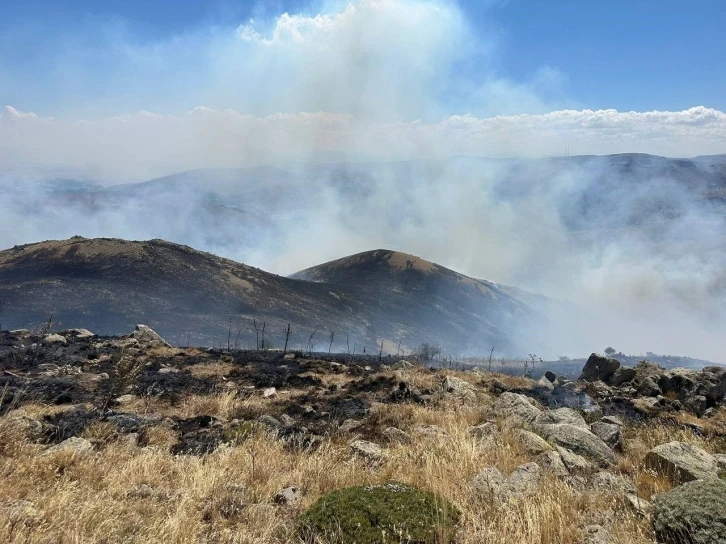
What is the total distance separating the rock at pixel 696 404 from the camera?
67.7ft

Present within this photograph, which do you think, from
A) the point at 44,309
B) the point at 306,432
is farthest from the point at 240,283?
the point at 306,432

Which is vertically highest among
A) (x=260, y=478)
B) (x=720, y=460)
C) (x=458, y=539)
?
(x=720, y=460)

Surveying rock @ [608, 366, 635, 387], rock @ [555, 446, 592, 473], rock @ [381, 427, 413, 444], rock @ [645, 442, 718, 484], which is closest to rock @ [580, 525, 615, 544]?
rock @ [645, 442, 718, 484]

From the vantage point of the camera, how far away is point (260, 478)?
710cm

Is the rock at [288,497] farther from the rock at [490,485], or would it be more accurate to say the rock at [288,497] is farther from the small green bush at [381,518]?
the rock at [490,485]

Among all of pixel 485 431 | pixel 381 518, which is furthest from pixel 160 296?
pixel 381 518

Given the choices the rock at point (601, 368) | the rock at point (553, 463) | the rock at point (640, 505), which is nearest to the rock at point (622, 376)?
the rock at point (601, 368)

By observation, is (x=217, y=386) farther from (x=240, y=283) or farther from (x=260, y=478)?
(x=240, y=283)

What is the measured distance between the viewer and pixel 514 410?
12.5 metres

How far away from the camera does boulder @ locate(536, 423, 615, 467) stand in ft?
29.5

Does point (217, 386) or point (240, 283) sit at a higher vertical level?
point (240, 283)

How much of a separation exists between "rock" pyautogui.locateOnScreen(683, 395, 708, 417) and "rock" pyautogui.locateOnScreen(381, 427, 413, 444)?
58.9 feet

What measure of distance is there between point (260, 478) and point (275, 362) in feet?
87.0

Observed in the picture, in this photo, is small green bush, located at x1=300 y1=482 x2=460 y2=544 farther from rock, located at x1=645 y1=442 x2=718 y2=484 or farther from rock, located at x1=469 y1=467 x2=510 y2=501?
rock, located at x1=645 y1=442 x2=718 y2=484
